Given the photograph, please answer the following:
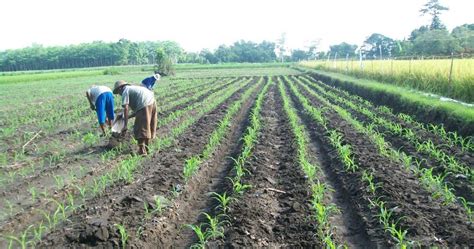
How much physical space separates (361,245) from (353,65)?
2441cm

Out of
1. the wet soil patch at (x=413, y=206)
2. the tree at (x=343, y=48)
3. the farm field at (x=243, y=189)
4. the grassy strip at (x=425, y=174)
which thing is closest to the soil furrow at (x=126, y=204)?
the farm field at (x=243, y=189)

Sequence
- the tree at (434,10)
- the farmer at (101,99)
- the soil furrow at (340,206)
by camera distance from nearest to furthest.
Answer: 1. the soil furrow at (340,206)
2. the farmer at (101,99)
3. the tree at (434,10)

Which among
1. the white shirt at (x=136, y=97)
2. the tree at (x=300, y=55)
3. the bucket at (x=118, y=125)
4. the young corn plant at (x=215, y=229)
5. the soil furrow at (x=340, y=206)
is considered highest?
the white shirt at (x=136, y=97)

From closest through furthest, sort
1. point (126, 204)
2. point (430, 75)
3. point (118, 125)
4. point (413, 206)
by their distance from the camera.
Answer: point (413, 206) → point (126, 204) → point (118, 125) → point (430, 75)

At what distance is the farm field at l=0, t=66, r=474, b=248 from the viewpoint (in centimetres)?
430

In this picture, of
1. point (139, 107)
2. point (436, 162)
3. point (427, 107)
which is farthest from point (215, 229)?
point (427, 107)

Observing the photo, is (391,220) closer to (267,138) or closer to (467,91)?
(267,138)

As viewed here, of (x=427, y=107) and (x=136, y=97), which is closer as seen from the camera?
(x=136, y=97)

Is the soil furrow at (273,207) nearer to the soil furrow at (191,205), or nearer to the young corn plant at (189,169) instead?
the soil furrow at (191,205)

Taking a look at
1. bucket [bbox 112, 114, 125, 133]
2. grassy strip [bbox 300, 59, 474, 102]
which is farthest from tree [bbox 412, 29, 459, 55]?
bucket [bbox 112, 114, 125, 133]

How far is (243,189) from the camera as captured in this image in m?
5.69

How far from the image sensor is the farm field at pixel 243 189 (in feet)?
14.1

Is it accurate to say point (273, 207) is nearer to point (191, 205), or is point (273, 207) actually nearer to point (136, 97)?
point (191, 205)

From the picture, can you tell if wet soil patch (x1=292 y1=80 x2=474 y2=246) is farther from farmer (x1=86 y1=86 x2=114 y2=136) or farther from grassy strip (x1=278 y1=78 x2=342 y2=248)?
farmer (x1=86 y1=86 x2=114 y2=136)
